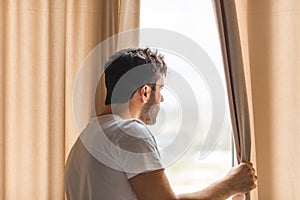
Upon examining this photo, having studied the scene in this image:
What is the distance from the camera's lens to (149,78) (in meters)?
1.77

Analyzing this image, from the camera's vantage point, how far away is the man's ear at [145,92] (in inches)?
69.8

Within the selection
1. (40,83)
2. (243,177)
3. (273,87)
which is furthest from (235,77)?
(40,83)

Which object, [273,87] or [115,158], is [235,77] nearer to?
[273,87]

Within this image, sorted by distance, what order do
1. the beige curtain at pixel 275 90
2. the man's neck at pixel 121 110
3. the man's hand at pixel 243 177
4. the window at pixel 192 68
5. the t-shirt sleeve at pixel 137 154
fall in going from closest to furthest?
the t-shirt sleeve at pixel 137 154 < the man's neck at pixel 121 110 < the man's hand at pixel 243 177 < the beige curtain at pixel 275 90 < the window at pixel 192 68

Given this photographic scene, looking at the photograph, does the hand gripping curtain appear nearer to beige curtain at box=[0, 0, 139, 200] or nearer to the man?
the man

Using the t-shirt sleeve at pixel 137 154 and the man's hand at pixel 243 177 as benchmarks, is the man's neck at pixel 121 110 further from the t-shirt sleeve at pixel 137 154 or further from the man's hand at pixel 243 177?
the man's hand at pixel 243 177

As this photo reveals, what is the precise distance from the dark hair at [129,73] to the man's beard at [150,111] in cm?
8

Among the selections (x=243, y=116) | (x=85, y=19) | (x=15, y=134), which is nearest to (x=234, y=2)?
(x=243, y=116)

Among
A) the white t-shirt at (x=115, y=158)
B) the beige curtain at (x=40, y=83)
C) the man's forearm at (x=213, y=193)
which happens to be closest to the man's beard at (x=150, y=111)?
the white t-shirt at (x=115, y=158)

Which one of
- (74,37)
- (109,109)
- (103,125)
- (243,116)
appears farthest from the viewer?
(74,37)

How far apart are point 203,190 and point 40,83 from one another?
85cm

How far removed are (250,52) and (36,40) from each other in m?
0.92

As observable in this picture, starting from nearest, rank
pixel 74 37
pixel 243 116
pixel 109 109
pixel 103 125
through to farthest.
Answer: pixel 103 125 < pixel 109 109 < pixel 243 116 < pixel 74 37

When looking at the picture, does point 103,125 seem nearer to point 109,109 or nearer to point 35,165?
point 109,109
